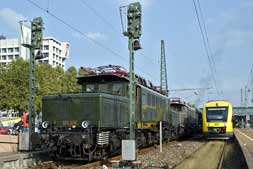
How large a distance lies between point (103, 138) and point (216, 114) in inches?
640

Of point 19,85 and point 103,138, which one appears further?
point 19,85

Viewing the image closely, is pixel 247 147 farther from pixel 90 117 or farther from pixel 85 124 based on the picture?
pixel 85 124

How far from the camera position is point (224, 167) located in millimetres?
15484

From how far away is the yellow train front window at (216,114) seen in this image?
95.0 ft

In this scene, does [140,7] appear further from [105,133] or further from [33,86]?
[33,86]

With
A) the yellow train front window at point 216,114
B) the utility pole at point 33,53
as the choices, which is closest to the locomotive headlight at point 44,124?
the utility pole at point 33,53

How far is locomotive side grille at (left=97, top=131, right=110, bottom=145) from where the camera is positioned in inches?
575

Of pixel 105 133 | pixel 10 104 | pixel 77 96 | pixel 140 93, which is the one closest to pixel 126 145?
pixel 105 133

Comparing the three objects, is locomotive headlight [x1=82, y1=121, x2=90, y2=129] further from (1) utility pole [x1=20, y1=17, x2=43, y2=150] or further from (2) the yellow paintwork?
(2) the yellow paintwork

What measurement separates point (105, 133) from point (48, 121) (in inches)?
92.8

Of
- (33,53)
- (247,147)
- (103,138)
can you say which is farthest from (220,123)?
(33,53)

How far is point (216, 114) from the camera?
96.0 feet

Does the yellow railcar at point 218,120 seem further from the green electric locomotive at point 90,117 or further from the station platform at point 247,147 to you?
the green electric locomotive at point 90,117

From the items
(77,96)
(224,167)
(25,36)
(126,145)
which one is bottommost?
(224,167)
